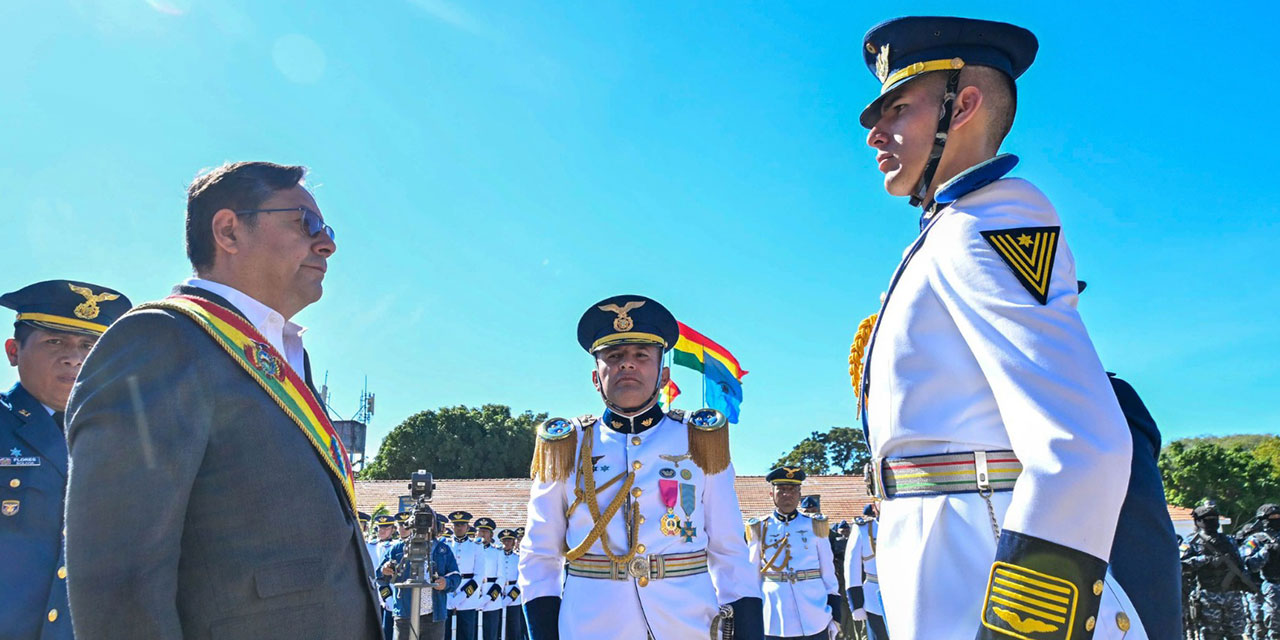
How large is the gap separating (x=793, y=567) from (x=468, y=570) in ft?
33.3

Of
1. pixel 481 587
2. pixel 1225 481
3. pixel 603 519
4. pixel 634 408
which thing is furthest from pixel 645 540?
pixel 1225 481

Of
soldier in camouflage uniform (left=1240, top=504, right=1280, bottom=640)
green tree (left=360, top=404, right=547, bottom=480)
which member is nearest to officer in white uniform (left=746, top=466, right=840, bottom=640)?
soldier in camouflage uniform (left=1240, top=504, right=1280, bottom=640)

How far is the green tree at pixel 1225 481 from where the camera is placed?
136 feet

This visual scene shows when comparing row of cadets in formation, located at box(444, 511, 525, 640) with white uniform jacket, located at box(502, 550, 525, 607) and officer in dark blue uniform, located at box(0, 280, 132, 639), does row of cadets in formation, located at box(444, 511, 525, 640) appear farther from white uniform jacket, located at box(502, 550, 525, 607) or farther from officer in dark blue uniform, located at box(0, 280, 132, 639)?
officer in dark blue uniform, located at box(0, 280, 132, 639)

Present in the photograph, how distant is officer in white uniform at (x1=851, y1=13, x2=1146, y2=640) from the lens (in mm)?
1552

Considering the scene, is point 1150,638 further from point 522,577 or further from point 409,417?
point 409,417

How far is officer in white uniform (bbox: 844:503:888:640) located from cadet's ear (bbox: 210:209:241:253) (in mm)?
9792

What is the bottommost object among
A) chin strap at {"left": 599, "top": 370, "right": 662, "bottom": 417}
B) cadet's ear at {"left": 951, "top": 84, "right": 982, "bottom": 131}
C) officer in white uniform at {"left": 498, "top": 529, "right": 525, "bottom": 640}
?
officer in white uniform at {"left": 498, "top": 529, "right": 525, "bottom": 640}

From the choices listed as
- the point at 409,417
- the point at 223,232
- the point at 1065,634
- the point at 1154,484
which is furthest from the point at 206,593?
the point at 409,417

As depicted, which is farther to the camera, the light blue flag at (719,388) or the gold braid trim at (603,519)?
the light blue flag at (719,388)

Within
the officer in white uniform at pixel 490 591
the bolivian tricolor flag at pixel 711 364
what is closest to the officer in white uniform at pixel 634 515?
the bolivian tricolor flag at pixel 711 364

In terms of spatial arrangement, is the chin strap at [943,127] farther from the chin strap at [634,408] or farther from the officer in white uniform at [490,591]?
the officer in white uniform at [490,591]

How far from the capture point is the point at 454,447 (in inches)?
2083

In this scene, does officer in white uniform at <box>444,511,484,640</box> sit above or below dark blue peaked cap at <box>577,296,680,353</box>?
below
